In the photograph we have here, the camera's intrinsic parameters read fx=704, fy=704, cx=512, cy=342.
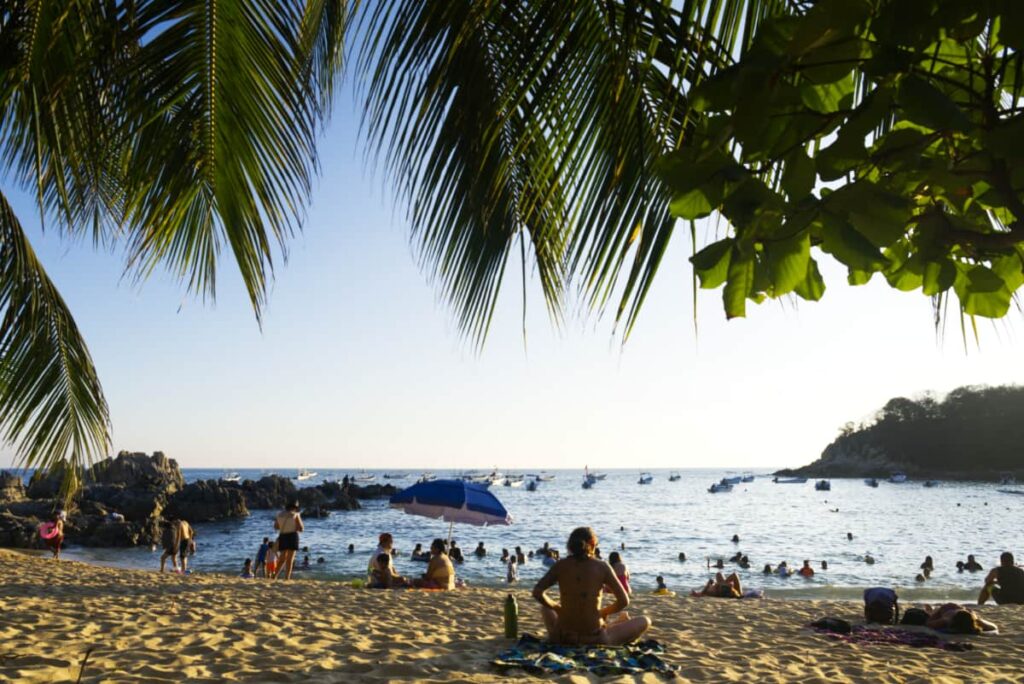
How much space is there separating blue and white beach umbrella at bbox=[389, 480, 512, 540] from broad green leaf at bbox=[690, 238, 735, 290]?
12294mm

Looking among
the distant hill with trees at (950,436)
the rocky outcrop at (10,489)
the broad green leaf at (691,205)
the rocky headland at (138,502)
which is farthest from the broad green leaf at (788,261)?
the distant hill with trees at (950,436)

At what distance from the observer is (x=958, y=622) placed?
7.97 meters

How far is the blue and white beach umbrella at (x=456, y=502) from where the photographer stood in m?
13.5

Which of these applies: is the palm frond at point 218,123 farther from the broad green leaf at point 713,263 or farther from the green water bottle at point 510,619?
the green water bottle at point 510,619

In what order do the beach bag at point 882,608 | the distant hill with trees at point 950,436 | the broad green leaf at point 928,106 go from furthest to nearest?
1. the distant hill with trees at point 950,436
2. the beach bag at point 882,608
3. the broad green leaf at point 928,106

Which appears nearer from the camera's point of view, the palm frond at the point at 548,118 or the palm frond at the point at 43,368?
the palm frond at the point at 548,118

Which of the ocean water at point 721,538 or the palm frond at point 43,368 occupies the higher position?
the palm frond at point 43,368

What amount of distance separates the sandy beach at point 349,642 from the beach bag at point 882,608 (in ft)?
3.05

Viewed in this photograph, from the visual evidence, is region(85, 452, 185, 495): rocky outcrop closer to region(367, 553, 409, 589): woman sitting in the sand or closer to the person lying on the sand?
region(367, 553, 409, 589): woman sitting in the sand

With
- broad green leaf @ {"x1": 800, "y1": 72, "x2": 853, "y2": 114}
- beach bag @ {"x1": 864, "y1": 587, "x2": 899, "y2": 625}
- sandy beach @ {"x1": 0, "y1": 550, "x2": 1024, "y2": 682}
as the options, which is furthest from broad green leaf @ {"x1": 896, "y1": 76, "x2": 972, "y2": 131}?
beach bag @ {"x1": 864, "y1": 587, "x2": 899, "y2": 625}

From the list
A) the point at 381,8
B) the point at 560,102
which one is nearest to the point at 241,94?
the point at 381,8

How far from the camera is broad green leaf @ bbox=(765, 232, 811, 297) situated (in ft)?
4.33

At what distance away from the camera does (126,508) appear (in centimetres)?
4266

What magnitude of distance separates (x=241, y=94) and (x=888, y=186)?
315 cm
